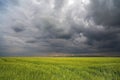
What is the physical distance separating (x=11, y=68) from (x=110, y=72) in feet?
47.9

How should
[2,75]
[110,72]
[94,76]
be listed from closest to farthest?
[2,75] < [94,76] < [110,72]

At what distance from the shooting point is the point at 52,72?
21969mm

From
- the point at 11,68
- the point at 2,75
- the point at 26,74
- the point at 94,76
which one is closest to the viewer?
the point at 2,75

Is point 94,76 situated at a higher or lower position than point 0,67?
lower

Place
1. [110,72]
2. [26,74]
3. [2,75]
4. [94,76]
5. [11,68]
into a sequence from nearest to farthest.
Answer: [2,75], [26,74], [11,68], [94,76], [110,72]

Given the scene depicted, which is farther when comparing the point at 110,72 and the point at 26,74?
the point at 110,72

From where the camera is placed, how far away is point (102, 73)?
24750mm

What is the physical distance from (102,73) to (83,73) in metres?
3.30

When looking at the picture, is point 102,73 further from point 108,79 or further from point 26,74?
point 26,74

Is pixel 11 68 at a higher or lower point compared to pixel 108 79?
higher

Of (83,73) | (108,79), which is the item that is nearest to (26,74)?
(83,73)

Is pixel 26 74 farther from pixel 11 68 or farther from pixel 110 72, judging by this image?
pixel 110 72

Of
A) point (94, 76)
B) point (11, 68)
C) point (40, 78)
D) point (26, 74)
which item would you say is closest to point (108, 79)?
point (94, 76)

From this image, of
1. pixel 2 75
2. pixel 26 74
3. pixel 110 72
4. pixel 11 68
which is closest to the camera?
pixel 2 75
